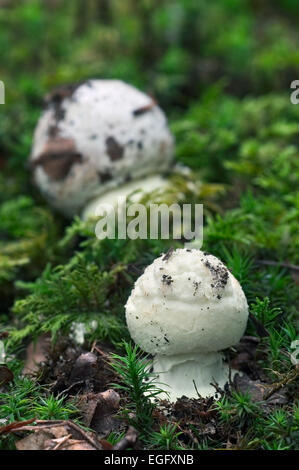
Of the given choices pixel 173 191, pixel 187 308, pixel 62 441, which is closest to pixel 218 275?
pixel 187 308

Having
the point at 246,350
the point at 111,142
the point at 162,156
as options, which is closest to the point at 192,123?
the point at 162,156

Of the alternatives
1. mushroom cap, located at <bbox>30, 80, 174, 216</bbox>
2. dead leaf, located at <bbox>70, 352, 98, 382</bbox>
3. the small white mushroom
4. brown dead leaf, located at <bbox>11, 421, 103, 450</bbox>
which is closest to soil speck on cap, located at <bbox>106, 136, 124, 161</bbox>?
mushroom cap, located at <bbox>30, 80, 174, 216</bbox>

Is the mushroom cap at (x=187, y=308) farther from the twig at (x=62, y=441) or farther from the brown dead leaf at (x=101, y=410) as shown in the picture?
the twig at (x=62, y=441)

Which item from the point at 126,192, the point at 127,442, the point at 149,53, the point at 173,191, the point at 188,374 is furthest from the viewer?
the point at 149,53

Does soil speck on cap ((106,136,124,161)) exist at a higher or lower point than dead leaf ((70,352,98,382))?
higher

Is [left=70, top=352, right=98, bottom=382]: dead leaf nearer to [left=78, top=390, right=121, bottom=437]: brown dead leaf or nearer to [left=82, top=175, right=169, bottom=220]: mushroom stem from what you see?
[left=78, top=390, right=121, bottom=437]: brown dead leaf

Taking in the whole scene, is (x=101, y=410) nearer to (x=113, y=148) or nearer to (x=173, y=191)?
(x=173, y=191)
